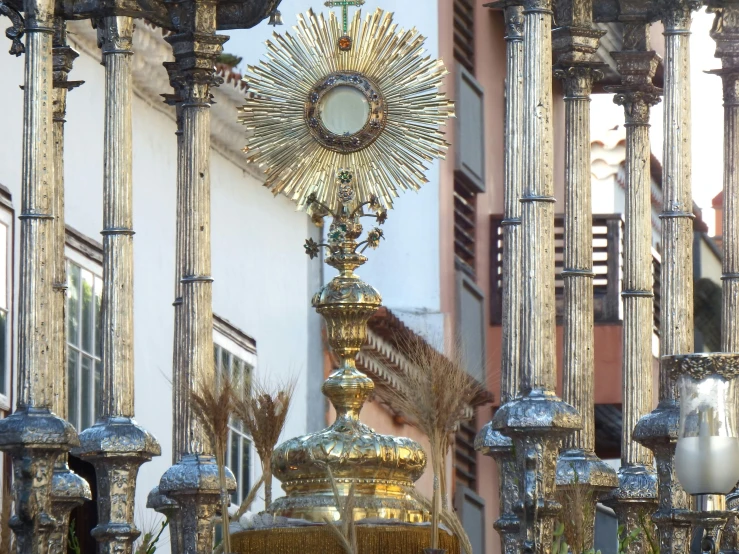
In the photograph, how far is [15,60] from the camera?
24.0 m

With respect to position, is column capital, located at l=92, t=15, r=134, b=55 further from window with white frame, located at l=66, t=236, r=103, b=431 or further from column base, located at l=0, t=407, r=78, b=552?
window with white frame, located at l=66, t=236, r=103, b=431

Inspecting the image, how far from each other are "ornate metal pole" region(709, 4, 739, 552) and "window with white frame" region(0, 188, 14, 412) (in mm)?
6512

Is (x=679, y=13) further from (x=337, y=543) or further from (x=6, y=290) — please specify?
(x=6, y=290)

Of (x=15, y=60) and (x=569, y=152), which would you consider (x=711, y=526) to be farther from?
(x=15, y=60)

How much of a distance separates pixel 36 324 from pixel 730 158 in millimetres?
5709

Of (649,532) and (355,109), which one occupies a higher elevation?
(355,109)

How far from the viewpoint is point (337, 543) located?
17688 millimetres

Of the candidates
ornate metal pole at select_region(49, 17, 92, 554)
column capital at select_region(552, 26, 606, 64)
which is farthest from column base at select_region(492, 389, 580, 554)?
column capital at select_region(552, 26, 606, 64)

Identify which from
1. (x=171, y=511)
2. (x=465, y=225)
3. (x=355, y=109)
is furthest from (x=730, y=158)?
(x=465, y=225)

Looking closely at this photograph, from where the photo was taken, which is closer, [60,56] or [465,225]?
[60,56]

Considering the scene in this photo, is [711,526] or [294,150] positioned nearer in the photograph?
[711,526]

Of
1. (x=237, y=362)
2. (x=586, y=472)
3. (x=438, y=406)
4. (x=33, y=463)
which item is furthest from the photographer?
(x=237, y=362)

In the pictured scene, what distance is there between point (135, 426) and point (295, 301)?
36.2 ft

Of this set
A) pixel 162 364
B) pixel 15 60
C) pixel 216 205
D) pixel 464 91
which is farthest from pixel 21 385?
pixel 464 91
